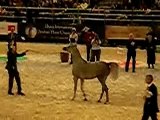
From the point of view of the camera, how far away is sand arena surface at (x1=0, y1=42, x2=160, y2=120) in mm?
15016

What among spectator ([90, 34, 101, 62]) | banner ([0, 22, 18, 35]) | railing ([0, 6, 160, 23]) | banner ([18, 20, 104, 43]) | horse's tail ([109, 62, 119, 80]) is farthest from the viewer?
banner ([0, 22, 18, 35])

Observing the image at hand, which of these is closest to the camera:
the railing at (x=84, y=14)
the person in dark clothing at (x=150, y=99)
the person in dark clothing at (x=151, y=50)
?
the person in dark clothing at (x=150, y=99)

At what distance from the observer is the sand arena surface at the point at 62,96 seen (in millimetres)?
15016

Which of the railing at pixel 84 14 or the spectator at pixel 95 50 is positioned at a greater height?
the railing at pixel 84 14

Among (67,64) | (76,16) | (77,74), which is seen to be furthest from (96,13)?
(77,74)

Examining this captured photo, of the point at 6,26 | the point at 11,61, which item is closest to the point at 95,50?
the point at 11,61

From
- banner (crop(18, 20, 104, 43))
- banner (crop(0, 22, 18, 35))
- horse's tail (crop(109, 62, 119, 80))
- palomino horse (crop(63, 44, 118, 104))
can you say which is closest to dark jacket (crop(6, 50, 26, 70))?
palomino horse (crop(63, 44, 118, 104))

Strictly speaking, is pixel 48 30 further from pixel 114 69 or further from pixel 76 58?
pixel 114 69

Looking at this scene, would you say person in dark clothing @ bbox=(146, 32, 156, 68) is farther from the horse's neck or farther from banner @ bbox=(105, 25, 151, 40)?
the horse's neck

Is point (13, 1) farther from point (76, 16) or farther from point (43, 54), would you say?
point (43, 54)

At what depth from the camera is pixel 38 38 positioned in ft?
110

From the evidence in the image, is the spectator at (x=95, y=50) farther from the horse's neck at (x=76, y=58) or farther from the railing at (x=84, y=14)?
the railing at (x=84, y=14)

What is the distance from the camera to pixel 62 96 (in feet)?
57.9

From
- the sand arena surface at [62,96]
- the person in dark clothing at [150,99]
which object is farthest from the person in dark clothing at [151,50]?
the person in dark clothing at [150,99]
